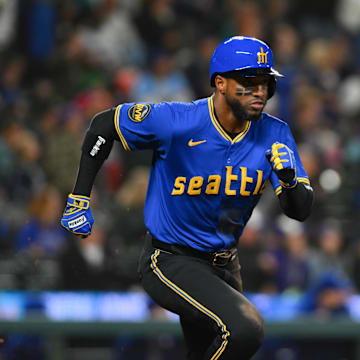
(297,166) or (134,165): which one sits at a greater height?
(297,166)

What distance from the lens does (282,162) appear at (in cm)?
372

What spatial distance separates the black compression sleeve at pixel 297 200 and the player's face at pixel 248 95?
0.39 m

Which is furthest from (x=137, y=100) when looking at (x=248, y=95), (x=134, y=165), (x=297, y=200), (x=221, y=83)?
(x=297, y=200)

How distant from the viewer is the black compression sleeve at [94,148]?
4180 millimetres

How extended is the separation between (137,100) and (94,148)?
487 centimetres

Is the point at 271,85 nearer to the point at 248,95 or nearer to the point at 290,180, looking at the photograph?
the point at 248,95

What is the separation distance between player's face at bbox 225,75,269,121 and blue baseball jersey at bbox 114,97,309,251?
0.20 m

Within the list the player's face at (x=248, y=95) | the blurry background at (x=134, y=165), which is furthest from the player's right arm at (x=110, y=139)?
the blurry background at (x=134, y=165)

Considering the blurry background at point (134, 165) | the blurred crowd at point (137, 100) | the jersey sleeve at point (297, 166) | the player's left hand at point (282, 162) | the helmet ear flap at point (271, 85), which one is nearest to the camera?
the player's left hand at point (282, 162)

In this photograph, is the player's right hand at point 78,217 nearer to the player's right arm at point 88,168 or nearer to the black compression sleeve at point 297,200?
the player's right arm at point 88,168

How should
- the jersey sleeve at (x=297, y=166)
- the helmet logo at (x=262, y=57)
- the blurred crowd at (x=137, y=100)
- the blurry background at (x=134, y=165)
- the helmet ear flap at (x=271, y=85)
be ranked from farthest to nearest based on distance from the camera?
1. the blurred crowd at (x=137, y=100)
2. the blurry background at (x=134, y=165)
3. the jersey sleeve at (x=297, y=166)
4. the helmet ear flap at (x=271, y=85)
5. the helmet logo at (x=262, y=57)

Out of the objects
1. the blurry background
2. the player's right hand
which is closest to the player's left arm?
the player's right hand

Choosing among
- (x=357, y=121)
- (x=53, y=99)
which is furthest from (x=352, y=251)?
(x=53, y=99)

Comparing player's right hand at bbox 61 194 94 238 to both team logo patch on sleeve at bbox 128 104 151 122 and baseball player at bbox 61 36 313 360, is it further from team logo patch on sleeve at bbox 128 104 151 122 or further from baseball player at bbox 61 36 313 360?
team logo patch on sleeve at bbox 128 104 151 122
